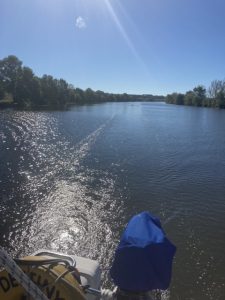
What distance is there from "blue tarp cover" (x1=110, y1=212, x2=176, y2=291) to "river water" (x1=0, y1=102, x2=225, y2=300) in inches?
148

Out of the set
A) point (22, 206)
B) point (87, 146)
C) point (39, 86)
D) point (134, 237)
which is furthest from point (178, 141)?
point (39, 86)

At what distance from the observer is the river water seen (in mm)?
9352

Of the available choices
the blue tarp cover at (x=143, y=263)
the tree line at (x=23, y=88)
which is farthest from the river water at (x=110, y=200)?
the tree line at (x=23, y=88)

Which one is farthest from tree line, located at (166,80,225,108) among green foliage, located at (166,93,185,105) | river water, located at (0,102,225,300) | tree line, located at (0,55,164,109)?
river water, located at (0,102,225,300)

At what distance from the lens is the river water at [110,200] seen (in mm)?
9352

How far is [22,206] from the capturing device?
12320mm

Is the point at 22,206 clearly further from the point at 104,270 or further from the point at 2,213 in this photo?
the point at 104,270

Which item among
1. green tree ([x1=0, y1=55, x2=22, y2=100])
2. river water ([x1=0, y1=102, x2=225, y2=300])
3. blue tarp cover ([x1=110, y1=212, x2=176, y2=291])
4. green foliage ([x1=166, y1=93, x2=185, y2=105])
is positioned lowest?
river water ([x1=0, y1=102, x2=225, y2=300])

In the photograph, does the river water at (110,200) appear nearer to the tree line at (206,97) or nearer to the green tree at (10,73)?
the green tree at (10,73)

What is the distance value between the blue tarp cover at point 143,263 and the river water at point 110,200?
377 cm

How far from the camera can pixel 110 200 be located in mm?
13320

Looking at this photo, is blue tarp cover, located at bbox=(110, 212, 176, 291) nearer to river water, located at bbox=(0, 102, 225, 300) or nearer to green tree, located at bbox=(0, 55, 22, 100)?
river water, located at bbox=(0, 102, 225, 300)

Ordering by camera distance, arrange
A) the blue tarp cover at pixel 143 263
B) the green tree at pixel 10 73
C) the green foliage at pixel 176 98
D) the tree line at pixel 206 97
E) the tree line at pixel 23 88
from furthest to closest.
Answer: the green foliage at pixel 176 98 → the tree line at pixel 206 97 → the green tree at pixel 10 73 → the tree line at pixel 23 88 → the blue tarp cover at pixel 143 263

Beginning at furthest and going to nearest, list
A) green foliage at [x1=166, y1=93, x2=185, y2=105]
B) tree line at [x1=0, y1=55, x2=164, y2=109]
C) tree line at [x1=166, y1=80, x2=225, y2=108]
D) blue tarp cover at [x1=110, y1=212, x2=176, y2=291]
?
green foliage at [x1=166, y1=93, x2=185, y2=105], tree line at [x1=166, y1=80, x2=225, y2=108], tree line at [x1=0, y1=55, x2=164, y2=109], blue tarp cover at [x1=110, y1=212, x2=176, y2=291]
